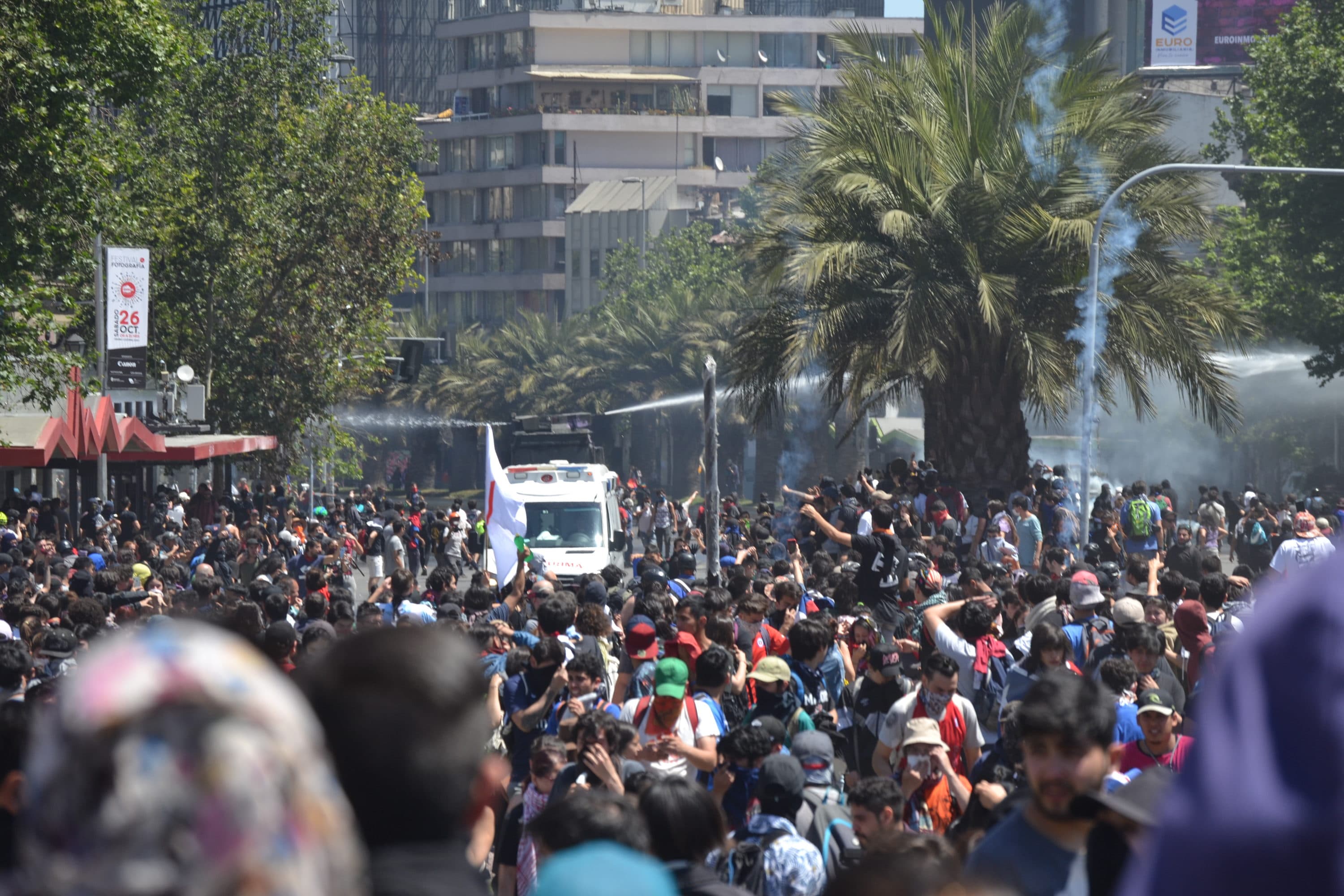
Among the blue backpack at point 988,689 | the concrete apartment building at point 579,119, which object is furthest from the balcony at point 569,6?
the blue backpack at point 988,689

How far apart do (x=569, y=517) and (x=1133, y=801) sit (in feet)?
69.7

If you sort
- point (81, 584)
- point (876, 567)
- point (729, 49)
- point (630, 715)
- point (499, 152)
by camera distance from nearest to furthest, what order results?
point (630, 715) < point (876, 567) < point (81, 584) < point (499, 152) < point (729, 49)

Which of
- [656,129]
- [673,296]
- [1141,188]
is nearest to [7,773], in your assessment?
[1141,188]

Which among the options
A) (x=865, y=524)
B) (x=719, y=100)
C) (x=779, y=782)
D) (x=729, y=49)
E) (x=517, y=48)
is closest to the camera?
(x=779, y=782)

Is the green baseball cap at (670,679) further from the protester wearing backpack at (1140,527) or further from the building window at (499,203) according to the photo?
the building window at (499,203)

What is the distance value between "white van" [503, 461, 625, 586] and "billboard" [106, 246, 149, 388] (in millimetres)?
7320

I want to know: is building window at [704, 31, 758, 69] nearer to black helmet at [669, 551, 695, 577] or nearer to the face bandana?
black helmet at [669, 551, 695, 577]

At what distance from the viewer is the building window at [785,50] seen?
315 feet

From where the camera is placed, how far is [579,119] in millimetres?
92188

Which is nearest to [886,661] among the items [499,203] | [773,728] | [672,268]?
[773,728]

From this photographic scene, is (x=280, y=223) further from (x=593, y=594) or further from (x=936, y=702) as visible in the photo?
(x=936, y=702)

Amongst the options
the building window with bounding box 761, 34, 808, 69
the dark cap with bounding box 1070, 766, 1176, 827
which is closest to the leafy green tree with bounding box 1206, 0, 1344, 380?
the dark cap with bounding box 1070, 766, 1176, 827

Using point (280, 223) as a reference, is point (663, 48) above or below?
above

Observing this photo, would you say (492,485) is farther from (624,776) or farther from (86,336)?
(86,336)
